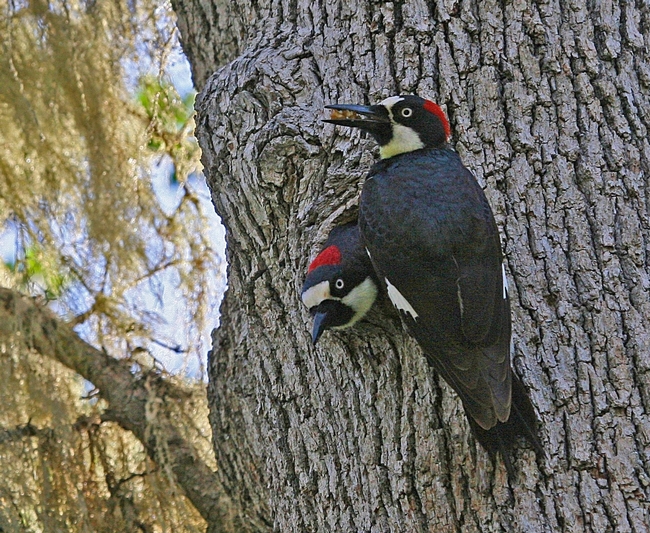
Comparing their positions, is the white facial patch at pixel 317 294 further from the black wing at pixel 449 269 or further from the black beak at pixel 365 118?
the black beak at pixel 365 118

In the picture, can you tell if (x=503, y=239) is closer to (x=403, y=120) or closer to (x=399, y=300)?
(x=399, y=300)

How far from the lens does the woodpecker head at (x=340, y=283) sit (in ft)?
7.10

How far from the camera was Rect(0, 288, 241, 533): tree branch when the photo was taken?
344cm

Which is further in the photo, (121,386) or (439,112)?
(121,386)

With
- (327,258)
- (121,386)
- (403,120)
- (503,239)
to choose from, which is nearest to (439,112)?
(403,120)

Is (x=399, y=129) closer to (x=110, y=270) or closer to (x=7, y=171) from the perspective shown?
(x=110, y=270)

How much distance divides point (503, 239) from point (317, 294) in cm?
49

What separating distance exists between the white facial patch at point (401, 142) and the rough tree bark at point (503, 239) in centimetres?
6

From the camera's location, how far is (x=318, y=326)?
2.17m

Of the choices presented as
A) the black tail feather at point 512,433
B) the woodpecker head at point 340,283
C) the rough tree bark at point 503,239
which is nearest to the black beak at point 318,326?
the woodpecker head at point 340,283

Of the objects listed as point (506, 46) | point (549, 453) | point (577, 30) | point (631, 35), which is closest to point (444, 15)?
point (506, 46)

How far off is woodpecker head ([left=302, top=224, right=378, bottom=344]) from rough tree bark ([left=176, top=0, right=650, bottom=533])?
51 mm

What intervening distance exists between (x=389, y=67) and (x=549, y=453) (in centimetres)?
112

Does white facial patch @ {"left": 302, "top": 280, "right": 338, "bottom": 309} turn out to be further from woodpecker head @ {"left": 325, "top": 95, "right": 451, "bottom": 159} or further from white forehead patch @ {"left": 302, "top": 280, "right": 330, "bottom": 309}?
woodpecker head @ {"left": 325, "top": 95, "right": 451, "bottom": 159}
